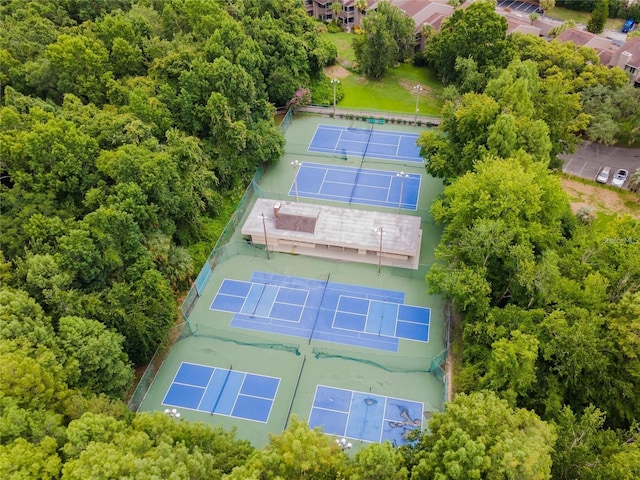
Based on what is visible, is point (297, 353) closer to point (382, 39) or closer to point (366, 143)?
point (366, 143)

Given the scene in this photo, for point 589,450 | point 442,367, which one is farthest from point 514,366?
point 442,367

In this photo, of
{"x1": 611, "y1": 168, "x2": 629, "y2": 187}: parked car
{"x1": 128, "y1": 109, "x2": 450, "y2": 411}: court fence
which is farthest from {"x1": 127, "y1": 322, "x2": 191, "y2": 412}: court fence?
{"x1": 611, "y1": 168, "x2": 629, "y2": 187}: parked car

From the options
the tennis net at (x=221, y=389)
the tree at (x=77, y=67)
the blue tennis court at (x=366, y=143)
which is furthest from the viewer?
the blue tennis court at (x=366, y=143)

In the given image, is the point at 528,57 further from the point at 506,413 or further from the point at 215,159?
the point at 506,413

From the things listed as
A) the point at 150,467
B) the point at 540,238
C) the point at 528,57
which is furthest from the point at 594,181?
the point at 150,467

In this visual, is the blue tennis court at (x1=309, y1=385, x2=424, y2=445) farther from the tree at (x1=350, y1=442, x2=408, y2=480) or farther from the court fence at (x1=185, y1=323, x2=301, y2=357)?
the tree at (x1=350, y1=442, x2=408, y2=480)

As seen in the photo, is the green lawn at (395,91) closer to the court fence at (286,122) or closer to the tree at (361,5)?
the court fence at (286,122)

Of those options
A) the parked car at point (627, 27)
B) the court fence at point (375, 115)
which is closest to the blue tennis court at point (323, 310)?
the court fence at point (375, 115)
